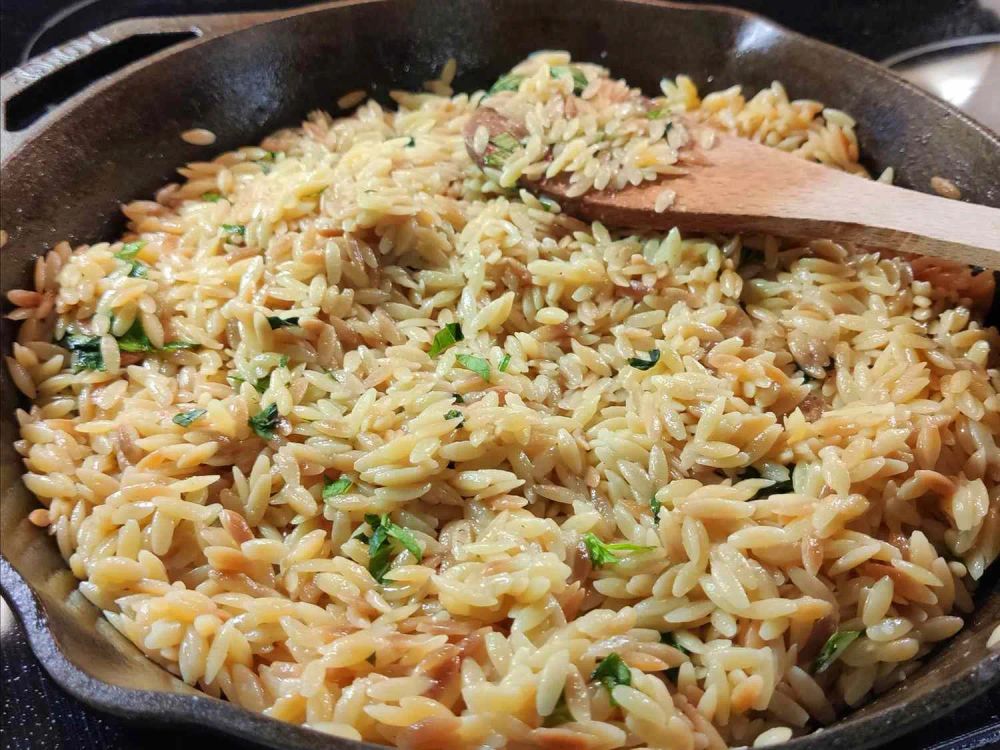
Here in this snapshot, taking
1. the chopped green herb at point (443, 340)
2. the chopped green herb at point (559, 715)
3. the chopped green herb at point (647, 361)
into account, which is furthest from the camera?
the chopped green herb at point (443, 340)

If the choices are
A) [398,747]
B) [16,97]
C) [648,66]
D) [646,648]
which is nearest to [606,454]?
[646,648]

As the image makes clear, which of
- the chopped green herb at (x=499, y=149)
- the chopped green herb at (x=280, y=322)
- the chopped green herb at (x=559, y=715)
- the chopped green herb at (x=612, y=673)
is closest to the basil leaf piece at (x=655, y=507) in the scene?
the chopped green herb at (x=612, y=673)

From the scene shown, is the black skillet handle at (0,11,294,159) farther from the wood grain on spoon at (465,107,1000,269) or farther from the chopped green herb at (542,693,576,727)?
the chopped green herb at (542,693,576,727)

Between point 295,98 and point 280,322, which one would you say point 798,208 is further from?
point 295,98

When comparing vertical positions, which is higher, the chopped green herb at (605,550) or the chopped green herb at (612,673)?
the chopped green herb at (605,550)

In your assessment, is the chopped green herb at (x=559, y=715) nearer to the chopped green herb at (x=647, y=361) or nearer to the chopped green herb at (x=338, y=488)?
the chopped green herb at (x=338, y=488)

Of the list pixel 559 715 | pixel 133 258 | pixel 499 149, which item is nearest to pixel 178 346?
pixel 133 258

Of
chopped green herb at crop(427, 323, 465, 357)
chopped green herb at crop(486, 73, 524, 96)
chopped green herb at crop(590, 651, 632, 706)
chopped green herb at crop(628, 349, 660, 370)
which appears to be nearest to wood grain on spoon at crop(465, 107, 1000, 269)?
chopped green herb at crop(486, 73, 524, 96)
